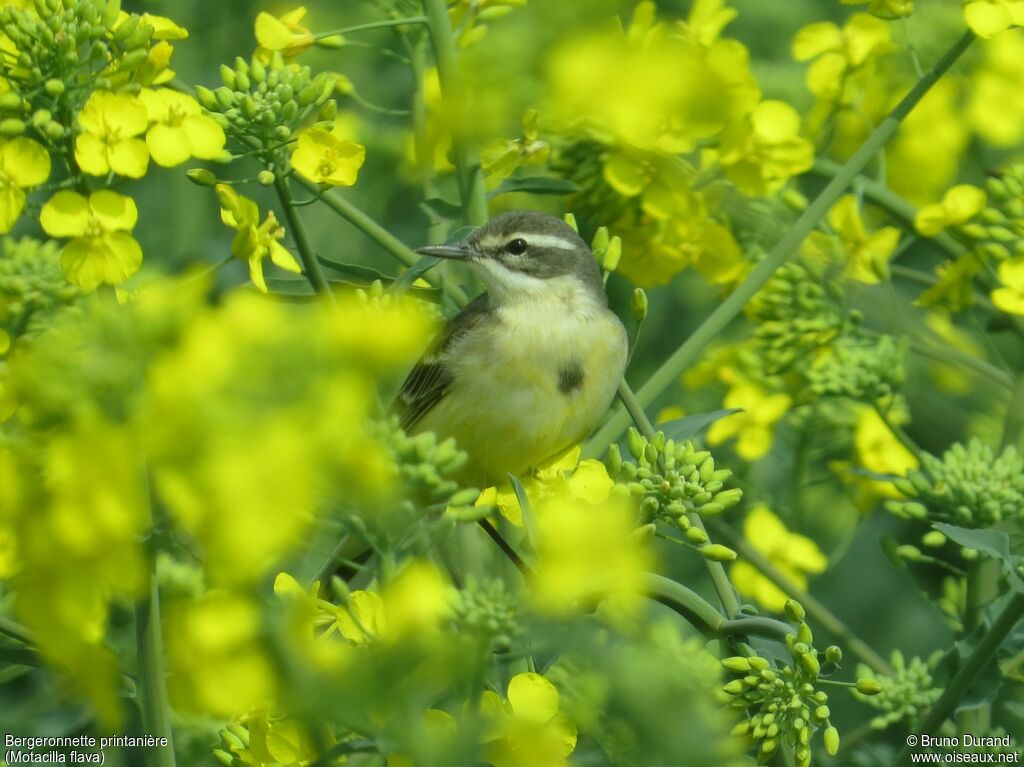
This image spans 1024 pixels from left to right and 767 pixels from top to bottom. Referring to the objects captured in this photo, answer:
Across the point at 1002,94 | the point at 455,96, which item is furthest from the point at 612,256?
the point at 1002,94

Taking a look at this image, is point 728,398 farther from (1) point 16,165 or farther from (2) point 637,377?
(1) point 16,165

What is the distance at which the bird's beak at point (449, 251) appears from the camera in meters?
2.93

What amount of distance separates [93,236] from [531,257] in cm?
169

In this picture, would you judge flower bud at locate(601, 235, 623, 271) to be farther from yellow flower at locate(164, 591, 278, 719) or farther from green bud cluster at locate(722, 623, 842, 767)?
yellow flower at locate(164, 591, 278, 719)

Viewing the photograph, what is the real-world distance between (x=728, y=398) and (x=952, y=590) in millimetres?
701

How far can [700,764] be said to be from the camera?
1209 mm

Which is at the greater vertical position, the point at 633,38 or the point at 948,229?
the point at 633,38

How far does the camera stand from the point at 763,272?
2844mm

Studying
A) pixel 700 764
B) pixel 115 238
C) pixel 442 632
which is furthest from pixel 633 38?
pixel 700 764

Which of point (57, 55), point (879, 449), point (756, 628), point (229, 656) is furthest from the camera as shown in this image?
point (879, 449)

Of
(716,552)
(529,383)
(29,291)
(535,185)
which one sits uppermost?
(535,185)

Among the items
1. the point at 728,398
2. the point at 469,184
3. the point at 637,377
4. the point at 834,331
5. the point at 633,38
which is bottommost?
the point at 637,377

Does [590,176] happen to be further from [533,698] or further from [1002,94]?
[533,698]

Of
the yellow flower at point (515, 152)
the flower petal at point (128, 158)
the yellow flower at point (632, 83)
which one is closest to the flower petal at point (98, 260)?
the flower petal at point (128, 158)
